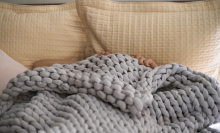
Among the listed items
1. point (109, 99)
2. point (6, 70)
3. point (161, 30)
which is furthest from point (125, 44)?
point (6, 70)

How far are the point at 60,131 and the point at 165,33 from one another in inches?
23.4

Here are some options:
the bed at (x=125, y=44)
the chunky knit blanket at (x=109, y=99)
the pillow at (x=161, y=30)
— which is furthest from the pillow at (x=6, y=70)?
the pillow at (x=161, y=30)

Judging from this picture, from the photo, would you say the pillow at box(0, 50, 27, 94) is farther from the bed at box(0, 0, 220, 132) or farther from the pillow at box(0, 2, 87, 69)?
the pillow at box(0, 2, 87, 69)

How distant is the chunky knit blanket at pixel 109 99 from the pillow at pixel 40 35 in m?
0.34

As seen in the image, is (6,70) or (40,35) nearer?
(6,70)

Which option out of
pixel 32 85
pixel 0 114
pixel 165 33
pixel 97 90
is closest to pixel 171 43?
pixel 165 33

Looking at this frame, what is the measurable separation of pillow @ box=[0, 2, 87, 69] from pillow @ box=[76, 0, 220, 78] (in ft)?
0.36

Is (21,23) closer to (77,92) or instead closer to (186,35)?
(77,92)

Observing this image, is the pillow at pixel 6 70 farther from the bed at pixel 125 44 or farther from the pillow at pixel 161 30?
the pillow at pixel 161 30

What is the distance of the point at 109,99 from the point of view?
534 mm

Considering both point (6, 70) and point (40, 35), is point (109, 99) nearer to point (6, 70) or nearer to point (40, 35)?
point (6, 70)

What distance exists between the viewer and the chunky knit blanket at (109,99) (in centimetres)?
50

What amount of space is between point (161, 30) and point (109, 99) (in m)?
0.44

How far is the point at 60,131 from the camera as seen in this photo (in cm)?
43
